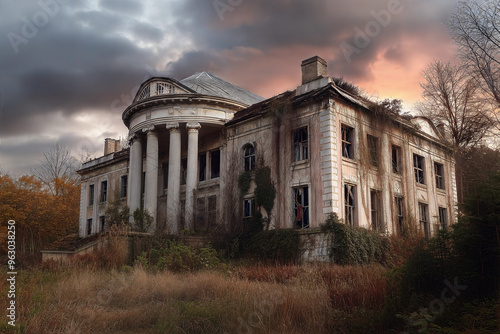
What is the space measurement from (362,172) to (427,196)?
7135 mm

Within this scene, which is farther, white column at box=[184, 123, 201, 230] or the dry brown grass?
white column at box=[184, 123, 201, 230]

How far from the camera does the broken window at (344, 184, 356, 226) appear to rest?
20.9 meters

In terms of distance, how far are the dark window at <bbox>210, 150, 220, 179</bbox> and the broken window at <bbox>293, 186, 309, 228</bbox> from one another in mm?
8343

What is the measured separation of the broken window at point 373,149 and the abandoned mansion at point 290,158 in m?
0.06

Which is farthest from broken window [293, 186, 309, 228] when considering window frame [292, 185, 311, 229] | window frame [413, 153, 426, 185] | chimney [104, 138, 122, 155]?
chimney [104, 138, 122, 155]

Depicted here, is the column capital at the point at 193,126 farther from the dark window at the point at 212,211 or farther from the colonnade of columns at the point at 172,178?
the dark window at the point at 212,211

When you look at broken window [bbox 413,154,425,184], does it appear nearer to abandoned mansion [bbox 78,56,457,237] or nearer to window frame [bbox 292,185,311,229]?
abandoned mansion [bbox 78,56,457,237]

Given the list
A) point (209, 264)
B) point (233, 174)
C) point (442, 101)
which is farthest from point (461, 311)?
point (442, 101)

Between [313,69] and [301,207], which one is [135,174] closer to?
[301,207]

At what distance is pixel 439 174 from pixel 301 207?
12.8m

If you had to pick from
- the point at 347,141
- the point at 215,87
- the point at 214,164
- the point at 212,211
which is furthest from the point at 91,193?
the point at 347,141

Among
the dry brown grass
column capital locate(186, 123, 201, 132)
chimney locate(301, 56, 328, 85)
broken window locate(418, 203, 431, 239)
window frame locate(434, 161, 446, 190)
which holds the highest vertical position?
chimney locate(301, 56, 328, 85)

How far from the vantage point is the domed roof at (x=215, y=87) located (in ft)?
93.1

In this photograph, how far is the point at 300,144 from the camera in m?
22.2
